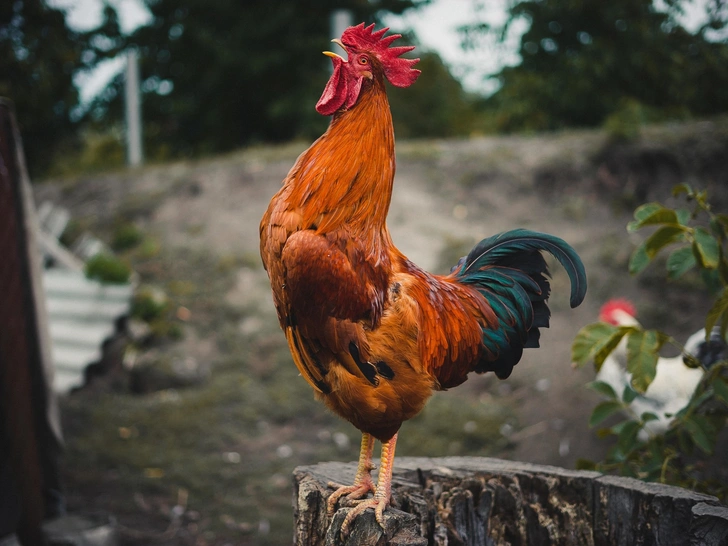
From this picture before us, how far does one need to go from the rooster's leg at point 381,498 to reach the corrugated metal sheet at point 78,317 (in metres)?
4.82

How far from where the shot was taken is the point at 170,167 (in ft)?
31.1

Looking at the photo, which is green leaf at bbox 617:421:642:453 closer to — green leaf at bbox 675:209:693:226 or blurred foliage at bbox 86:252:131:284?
green leaf at bbox 675:209:693:226

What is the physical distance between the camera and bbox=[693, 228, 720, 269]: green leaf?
270cm

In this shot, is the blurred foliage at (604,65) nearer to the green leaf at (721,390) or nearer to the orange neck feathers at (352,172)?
the green leaf at (721,390)

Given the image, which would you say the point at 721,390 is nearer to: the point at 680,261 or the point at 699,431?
the point at 699,431

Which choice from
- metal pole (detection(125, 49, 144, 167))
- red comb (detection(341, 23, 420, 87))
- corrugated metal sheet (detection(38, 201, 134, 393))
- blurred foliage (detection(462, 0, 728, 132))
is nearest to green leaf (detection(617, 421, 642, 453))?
red comb (detection(341, 23, 420, 87))

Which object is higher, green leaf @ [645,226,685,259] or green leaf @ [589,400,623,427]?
green leaf @ [645,226,685,259]

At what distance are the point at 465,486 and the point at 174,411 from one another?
381cm

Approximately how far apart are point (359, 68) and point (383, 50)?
123 millimetres

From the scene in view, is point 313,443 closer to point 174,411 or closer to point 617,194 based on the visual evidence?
point 174,411

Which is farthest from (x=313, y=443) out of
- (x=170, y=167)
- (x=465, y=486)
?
(x=170, y=167)

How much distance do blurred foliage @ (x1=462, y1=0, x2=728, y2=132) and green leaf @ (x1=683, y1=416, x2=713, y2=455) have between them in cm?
623

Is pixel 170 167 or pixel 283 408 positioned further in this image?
pixel 170 167

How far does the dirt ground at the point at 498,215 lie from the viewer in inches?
217
